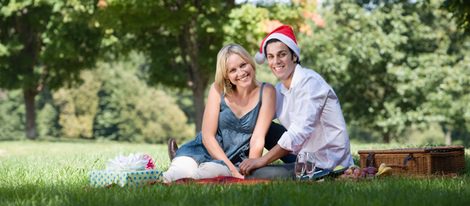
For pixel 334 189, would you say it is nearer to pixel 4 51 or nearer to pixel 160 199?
pixel 160 199

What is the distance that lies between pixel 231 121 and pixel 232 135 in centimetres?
16

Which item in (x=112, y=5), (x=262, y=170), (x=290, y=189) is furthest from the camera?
(x=112, y=5)

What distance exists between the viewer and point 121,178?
19.4 ft

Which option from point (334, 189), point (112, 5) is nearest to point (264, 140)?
point (334, 189)

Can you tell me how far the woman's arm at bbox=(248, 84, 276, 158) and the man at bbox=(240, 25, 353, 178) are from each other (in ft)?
0.44

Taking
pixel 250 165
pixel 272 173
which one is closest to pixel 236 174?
pixel 250 165

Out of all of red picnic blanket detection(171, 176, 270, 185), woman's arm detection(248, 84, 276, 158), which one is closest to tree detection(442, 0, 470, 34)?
woman's arm detection(248, 84, 276, 158)

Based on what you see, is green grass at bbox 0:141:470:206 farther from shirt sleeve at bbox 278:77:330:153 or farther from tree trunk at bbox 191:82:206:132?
tree trunk at bbox 191:82:206:132

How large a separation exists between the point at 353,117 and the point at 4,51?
1279cm

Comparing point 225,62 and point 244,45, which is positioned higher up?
point 244,45

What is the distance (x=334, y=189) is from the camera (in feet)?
17.3

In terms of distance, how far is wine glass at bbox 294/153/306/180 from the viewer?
19.5ft

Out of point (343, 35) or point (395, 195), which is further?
point (343, 35)

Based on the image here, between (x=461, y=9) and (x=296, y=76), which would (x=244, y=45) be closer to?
(x=461, y=9)
